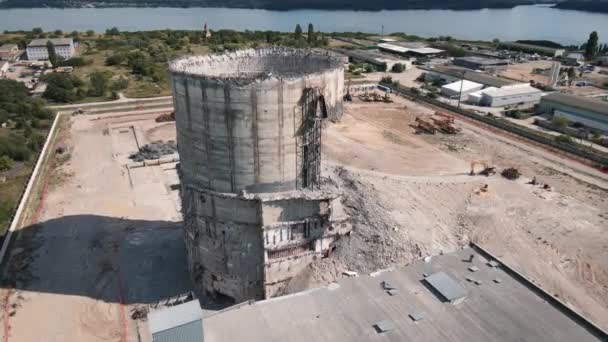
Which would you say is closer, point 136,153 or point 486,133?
point 136,153

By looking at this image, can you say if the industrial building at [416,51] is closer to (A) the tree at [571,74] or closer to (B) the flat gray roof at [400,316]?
(A) the tree at [571,74]

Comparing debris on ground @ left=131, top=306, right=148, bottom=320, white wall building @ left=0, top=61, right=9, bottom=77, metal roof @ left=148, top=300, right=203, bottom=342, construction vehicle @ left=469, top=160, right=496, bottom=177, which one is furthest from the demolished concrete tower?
white wall building @ left=0, top=61, right=9, bottom=77

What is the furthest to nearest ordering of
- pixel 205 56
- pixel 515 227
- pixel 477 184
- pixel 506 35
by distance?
A: 1. pixel 506 35
2. pixel 477 184
3. pixel 515 227
4. pixel 205 56

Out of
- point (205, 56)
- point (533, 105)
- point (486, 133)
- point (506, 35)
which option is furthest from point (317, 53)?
point (506, 35)

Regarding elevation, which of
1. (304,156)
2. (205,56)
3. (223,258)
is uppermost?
(205,56)

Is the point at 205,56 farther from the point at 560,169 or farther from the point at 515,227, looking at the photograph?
the point at 560,169

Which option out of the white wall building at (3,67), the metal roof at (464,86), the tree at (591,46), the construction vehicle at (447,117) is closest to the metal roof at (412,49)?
the tree at (591,46)
